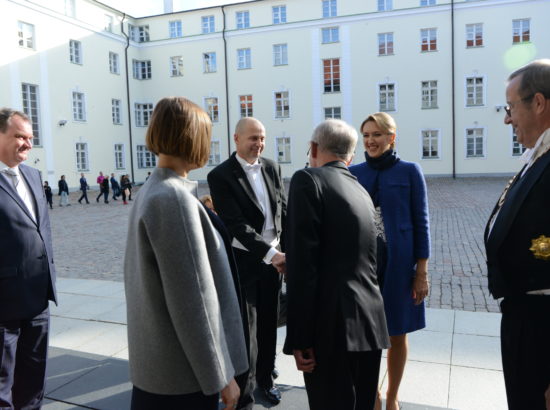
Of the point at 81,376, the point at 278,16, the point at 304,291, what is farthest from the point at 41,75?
the point at 304,291

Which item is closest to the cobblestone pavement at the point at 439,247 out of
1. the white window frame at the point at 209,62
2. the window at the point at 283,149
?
the window at the point at 283,149

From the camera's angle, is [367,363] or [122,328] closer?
[367,363]

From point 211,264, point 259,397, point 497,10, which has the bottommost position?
point 259,397

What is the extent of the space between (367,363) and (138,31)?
135 feet

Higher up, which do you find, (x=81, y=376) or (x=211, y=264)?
(x=211, y=264)

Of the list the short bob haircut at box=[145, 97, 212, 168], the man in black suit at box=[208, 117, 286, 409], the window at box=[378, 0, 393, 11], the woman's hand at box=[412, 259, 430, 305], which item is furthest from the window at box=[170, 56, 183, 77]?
the short bob haircut at box=[145, 97, 212, 168]

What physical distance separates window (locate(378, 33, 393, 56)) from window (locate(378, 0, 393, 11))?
1.89 meters

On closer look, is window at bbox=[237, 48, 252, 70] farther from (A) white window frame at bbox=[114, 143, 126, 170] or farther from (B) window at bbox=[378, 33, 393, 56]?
(A) white window frame at bbox=[114, 143, 126, 170]

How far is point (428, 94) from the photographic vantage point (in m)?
31.8

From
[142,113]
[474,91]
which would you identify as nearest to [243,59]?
[142,113]

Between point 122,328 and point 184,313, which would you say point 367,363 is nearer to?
point 184,313

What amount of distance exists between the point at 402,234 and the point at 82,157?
3252cm

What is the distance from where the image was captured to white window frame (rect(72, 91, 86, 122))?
104ft

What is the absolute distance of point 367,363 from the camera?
7.49ft
